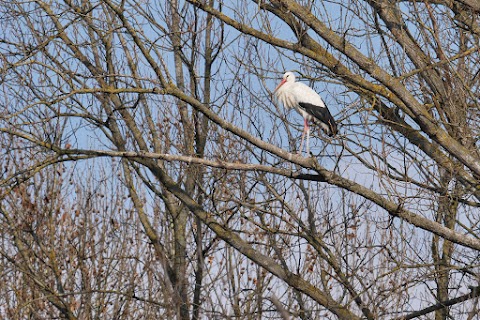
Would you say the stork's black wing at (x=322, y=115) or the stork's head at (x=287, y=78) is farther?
the stork's head at (x=287, y=78)

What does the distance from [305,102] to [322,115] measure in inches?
12.4

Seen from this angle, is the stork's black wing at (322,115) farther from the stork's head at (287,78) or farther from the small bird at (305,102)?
the stork's head at (287,78)

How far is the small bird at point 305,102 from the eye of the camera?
928 cm

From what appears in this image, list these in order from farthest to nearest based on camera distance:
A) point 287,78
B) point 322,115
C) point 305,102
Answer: point 287,78 → point 305,102 → point 322,115

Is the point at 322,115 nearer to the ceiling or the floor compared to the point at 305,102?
nearer to the floor

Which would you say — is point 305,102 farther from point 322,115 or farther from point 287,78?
point 287,78

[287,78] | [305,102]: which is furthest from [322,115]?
[287,78]

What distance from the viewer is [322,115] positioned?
9297 millimetres

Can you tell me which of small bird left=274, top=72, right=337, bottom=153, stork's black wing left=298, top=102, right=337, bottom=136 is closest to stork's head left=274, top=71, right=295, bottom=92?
small bird left=274, top=72, right=337, bottom=153

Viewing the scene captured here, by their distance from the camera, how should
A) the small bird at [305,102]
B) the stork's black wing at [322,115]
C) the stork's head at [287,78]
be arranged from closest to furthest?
the stork's black wing at [322,115] < the small bird at [305,102] < the stork's head at [287,78]

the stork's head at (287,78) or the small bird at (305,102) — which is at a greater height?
the stork's head at (287,78)

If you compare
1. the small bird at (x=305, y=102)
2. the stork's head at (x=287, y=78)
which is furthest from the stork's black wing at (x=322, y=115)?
the stork's head at (x=287, y=78)

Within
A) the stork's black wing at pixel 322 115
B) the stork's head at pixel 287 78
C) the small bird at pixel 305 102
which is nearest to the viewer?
the stork's black wing at pixel 322 115

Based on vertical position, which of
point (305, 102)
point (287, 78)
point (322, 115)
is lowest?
point (322, 115)
